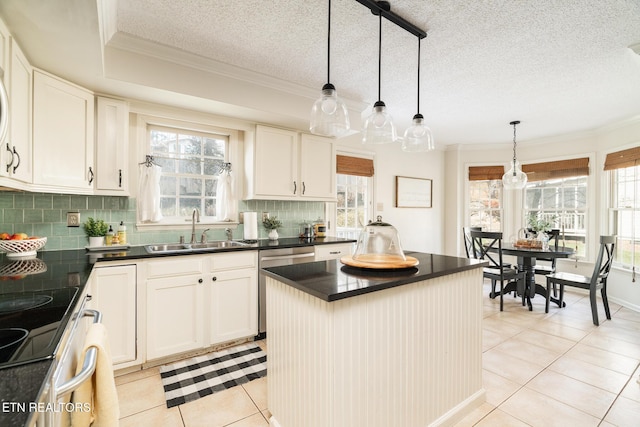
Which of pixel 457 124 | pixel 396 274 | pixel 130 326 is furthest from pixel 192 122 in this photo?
pixel 457 124

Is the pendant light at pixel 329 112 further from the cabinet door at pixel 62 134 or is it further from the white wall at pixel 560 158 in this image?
the white wall at pixel 560 158

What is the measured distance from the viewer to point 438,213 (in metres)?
5.85

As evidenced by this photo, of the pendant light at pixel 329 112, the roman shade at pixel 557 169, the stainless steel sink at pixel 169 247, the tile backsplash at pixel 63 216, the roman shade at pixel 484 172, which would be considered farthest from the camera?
the roman shade at pixel 484 172

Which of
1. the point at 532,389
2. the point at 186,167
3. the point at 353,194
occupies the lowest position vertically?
the point at 532,389

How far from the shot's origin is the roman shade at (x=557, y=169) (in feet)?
15.4

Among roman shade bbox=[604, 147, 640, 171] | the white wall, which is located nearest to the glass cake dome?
roman shade bbox=[604, 147, 640, 171]

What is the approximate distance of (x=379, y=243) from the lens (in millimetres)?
1851

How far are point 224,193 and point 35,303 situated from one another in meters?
2.22

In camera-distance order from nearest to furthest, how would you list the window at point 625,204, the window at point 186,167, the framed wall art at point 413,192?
the window at point 186,167
the window at point 625,204
the framed wall art at point 413,192

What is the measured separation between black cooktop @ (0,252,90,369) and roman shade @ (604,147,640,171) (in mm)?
5693

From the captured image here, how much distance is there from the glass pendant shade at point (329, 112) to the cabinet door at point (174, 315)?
175 cm

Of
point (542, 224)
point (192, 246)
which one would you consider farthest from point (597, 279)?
point (192, 246)

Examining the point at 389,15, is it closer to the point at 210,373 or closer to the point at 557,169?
the point at 210,373

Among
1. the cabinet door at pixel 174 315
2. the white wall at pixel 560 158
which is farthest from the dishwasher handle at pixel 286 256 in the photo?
the white wall at pixel 560 158
